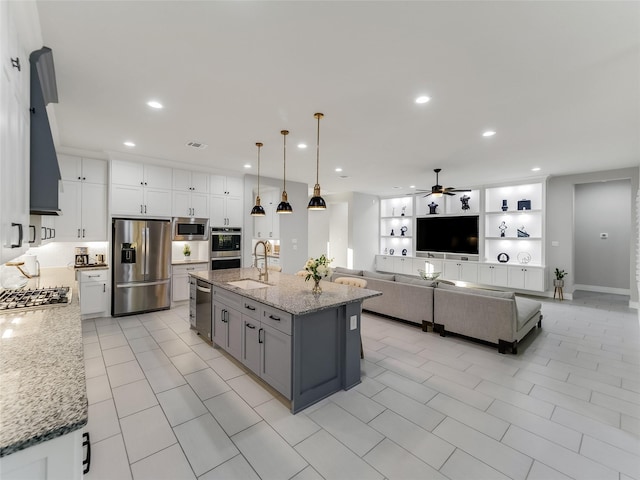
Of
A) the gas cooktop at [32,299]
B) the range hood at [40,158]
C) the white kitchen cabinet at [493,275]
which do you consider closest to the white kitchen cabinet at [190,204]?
the gas cooktop at [32,299]

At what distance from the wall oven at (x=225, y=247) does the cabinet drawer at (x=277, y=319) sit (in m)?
3.73

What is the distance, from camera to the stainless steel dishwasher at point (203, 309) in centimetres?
378

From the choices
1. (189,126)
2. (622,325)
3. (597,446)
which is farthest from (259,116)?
(622,325)

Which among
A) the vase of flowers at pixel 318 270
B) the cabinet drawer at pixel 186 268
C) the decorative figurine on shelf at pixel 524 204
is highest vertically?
the decorative figurine on shelf at pixel 524 204

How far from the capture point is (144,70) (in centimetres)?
248

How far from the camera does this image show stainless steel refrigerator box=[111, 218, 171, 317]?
5.02 m

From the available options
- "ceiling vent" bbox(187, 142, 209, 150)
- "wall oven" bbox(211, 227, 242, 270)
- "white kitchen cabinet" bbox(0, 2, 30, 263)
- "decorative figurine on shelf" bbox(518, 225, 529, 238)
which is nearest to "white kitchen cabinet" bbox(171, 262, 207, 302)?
"wall oven" bbox(211, 227, 242, 270)

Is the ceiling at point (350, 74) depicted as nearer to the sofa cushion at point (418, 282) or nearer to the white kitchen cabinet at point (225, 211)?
the white kitchen cabinet at point (225, 211)

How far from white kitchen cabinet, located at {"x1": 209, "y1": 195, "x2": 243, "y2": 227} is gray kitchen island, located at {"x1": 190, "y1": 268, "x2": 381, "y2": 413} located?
10.1 ft

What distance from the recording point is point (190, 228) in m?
5.79

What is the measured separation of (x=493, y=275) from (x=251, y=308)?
264 inches

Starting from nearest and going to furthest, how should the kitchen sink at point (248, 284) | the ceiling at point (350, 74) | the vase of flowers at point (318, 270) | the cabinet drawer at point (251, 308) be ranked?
the ceiling at point (350, 74)
the cabinet drawer at point (251, 308)
the vase of flowers at point (318, 270)
the kitchen sink at point (248, 284)

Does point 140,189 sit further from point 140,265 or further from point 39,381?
point 39,381

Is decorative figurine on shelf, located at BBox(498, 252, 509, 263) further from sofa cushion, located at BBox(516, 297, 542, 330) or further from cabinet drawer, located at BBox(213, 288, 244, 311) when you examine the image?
cabinet drawer, located at BBox(213, 288, 244, 311)
